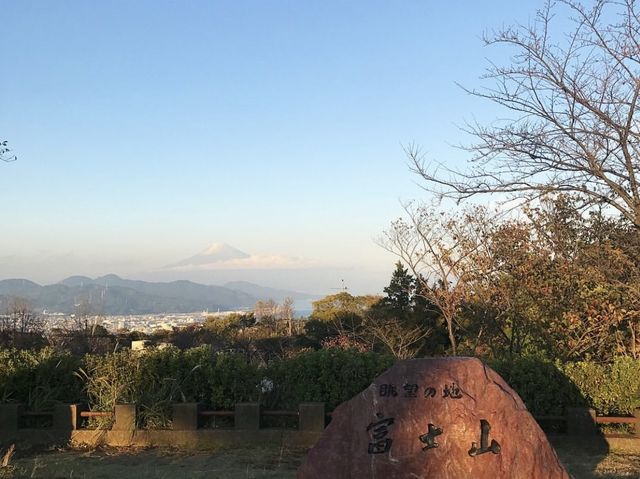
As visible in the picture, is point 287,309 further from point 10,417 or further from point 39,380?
point 10,417

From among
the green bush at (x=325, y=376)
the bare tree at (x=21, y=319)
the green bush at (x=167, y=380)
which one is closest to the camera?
the green bush at (x=325, y=376)

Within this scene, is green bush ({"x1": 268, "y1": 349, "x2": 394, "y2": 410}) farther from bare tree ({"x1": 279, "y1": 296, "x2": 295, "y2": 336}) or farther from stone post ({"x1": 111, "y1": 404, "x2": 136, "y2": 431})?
bare tree ({"x1": 279, "y1": 296, "x2": 295, "y2": 336})

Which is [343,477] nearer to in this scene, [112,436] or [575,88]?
[112,436]

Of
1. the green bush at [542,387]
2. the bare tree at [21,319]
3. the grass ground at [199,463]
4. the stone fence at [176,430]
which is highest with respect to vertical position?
the bare tree at [21,319]

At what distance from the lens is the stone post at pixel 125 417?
25.0 ft

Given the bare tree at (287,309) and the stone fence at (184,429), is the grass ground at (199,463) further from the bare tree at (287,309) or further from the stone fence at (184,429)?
the bare tree at (287,309)

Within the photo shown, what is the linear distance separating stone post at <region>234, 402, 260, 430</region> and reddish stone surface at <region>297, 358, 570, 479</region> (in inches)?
120

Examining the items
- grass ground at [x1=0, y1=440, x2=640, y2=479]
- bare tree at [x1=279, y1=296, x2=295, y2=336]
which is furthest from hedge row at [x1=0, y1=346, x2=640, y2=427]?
bare tree at [x1=279, y1=296, x2=295, y2=336]

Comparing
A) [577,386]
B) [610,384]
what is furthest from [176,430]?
[610,384]

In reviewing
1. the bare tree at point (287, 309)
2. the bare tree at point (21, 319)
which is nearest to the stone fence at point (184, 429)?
the bare tree at point (21, 319)

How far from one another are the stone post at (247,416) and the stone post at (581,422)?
397cm

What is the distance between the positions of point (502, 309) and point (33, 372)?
8224 mm

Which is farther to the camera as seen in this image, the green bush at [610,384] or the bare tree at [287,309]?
the bare tree at [287,309]

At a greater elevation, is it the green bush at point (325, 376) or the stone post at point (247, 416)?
the green bush at point (325, 376)
